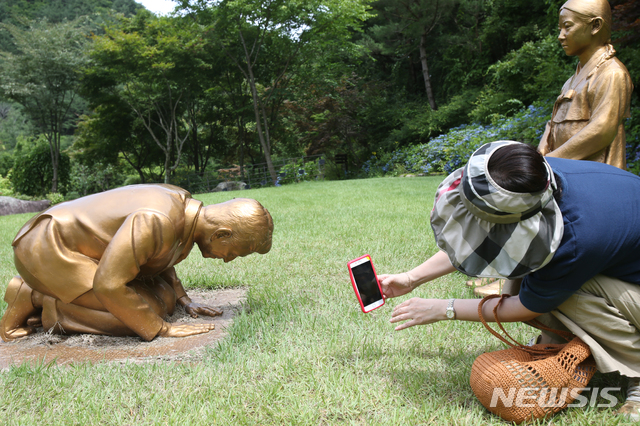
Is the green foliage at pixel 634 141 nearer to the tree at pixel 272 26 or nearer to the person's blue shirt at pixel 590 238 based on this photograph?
the person's blue shirt at pixel 590 238

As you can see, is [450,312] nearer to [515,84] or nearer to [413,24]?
[515,84]

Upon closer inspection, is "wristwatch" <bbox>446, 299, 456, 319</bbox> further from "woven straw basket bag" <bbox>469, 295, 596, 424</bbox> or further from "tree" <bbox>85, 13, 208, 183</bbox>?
"tree" <bbox>85, 13, 208, 183</bbox>

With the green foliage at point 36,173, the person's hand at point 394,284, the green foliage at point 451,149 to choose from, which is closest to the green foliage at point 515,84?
the green foliage at point 451,149

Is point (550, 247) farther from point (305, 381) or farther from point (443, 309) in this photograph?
point (305, 381)

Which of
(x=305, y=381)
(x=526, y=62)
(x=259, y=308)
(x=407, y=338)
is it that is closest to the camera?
(x=305, y=381)

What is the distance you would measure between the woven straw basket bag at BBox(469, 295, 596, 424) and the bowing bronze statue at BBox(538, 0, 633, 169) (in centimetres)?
140

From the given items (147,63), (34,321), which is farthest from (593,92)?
(147,63)

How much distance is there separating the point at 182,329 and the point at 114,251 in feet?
2.40

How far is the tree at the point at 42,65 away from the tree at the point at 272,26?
551 centimetres

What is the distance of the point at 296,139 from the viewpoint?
22500 mm

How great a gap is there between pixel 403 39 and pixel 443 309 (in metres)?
23.4

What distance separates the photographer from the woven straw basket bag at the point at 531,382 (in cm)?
179

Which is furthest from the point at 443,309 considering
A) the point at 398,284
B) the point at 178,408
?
the point at 178,408

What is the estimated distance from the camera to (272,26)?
55.9 ft
